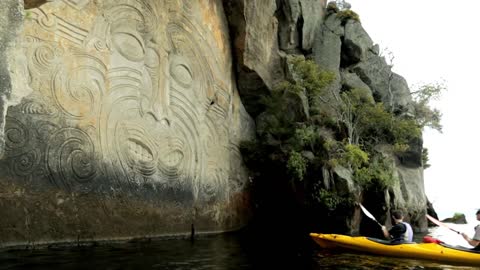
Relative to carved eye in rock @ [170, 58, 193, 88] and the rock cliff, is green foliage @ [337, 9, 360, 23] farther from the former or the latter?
carved eye in rock @ [170, 58, 193, 88]

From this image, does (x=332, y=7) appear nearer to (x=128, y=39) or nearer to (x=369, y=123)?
(x=369, y=123)

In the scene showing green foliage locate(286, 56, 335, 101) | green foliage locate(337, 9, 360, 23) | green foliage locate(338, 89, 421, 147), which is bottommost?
green foliage locate(338, 89, 421, 147)

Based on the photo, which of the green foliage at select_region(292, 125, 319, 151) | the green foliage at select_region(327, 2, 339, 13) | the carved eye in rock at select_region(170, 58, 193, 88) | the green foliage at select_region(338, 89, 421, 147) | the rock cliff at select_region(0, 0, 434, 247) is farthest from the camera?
the green foliage at select_region(327, 2, 339, 13)

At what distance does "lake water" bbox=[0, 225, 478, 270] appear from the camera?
969cm

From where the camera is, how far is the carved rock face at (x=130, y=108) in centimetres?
1230

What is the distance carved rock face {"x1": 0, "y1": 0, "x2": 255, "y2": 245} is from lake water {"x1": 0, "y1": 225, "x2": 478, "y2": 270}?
6.80ft

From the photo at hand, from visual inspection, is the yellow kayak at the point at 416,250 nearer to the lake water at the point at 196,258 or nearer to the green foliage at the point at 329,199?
the lake water at the point at 196,258

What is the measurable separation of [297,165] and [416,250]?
25.6 feet

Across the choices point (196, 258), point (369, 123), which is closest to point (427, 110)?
point (369, 123)

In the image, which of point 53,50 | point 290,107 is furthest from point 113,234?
point 290,107

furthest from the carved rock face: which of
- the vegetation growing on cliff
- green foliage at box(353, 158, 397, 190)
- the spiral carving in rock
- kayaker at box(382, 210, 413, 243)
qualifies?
kayaker at box(382, 210, 413, 243)

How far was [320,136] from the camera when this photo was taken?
2095 cm

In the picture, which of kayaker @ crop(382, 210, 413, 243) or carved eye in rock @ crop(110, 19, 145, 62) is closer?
kayaker @ crop(382, 210, 413, 243)

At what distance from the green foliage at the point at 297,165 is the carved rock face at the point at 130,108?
2637 millimetres
